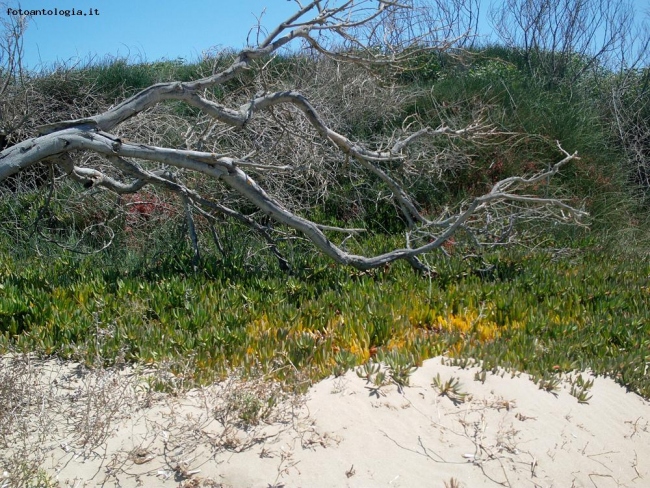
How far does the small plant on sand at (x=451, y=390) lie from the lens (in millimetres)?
4484

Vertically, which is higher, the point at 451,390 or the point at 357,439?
the point at 451,390

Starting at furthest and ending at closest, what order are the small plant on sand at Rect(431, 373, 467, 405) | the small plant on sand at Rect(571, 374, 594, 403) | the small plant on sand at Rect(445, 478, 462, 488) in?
the small plant on sand at Rect(571, 374, 594, 403) → the small plant on sand at Rect(431, 373, 467, 405) → the small plant on sand at Rect(445, 478, 462, 488)

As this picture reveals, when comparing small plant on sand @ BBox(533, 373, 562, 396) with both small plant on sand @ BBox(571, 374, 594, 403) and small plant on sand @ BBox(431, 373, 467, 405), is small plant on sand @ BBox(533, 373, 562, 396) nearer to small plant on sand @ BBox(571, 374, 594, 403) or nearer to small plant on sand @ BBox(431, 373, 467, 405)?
small plant on sand @ BBox(571, 374, 594, 403)

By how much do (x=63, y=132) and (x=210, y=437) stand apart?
3266 mm

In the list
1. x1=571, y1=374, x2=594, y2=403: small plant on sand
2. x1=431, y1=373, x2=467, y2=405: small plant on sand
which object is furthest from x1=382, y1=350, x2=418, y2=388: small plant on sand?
x1=571, y1=374, x2=594, y2=403: small plant on sand


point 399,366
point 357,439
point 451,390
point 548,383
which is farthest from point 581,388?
point 357,439

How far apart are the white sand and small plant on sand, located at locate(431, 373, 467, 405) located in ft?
0.12

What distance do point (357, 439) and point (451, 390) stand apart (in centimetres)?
78

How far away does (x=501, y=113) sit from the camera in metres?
12.0

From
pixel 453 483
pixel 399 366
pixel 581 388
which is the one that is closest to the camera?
pixel 453 483

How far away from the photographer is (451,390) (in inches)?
178

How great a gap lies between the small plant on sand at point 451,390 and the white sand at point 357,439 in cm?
4

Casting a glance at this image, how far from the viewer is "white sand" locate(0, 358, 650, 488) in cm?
383

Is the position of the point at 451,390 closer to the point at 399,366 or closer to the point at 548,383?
the point at 399,366
